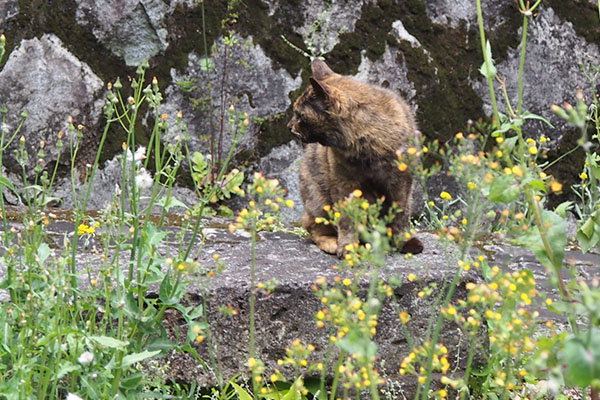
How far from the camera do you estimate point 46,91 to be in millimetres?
4332

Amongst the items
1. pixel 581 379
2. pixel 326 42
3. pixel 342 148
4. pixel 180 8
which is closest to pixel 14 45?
pixel 180 8

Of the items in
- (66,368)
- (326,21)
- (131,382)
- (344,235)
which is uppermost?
(326,21)

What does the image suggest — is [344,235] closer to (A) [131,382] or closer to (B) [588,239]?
(B) [588,239]

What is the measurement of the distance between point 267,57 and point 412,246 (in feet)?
5.85

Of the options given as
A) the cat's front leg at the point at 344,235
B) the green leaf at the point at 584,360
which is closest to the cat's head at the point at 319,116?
the cat's front leg at the point at 344,235

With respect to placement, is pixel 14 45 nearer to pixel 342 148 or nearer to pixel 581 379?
pixel 342 148

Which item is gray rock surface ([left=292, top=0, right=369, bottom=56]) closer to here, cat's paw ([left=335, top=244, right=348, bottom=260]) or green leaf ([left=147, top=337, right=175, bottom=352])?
cat's paw ([left=335, top=244, right=348, bottom=260])

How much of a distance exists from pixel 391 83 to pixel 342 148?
1441 millimetres

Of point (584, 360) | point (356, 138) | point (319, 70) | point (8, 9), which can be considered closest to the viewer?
point (584, 360)

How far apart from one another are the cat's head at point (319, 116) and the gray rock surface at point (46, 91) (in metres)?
1.51

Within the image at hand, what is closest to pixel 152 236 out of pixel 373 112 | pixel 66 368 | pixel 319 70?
pixel 66 368

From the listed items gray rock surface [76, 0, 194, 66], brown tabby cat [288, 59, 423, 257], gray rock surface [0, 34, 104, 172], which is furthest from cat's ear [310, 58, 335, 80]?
gray rock surface [0, 34, 104, 172]

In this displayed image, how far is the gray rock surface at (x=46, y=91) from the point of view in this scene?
429cm

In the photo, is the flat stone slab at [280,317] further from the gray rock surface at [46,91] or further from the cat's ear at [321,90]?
the gray rock surface at [46,91]
